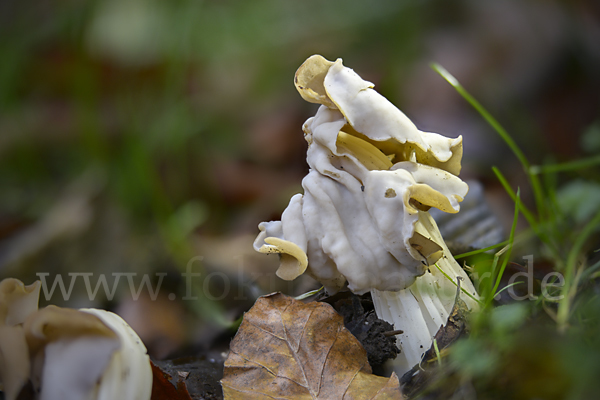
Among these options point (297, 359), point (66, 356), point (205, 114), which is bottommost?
point (205, 114)

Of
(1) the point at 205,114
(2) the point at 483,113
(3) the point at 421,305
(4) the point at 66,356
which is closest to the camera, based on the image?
(4) the point at 66,356

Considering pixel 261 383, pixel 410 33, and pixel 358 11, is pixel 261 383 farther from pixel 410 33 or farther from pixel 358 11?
pixel 358 11

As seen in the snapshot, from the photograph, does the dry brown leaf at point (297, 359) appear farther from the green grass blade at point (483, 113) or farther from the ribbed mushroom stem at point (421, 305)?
the green grass blade at point (483, 113)

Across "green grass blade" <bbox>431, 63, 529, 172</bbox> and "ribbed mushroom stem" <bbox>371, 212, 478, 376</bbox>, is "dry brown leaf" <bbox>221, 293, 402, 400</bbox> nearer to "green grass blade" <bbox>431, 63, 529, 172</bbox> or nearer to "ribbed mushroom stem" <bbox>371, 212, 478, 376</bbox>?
"ribbed mushroom stem" <bbox>371, 212, 478, 376</bbox>

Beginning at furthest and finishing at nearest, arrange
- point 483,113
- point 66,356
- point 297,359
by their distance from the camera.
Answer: point 483,113 < point 297,359 < point 66,356

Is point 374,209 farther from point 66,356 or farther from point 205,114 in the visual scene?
point 205,114

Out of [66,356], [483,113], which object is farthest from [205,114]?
[66,356]
